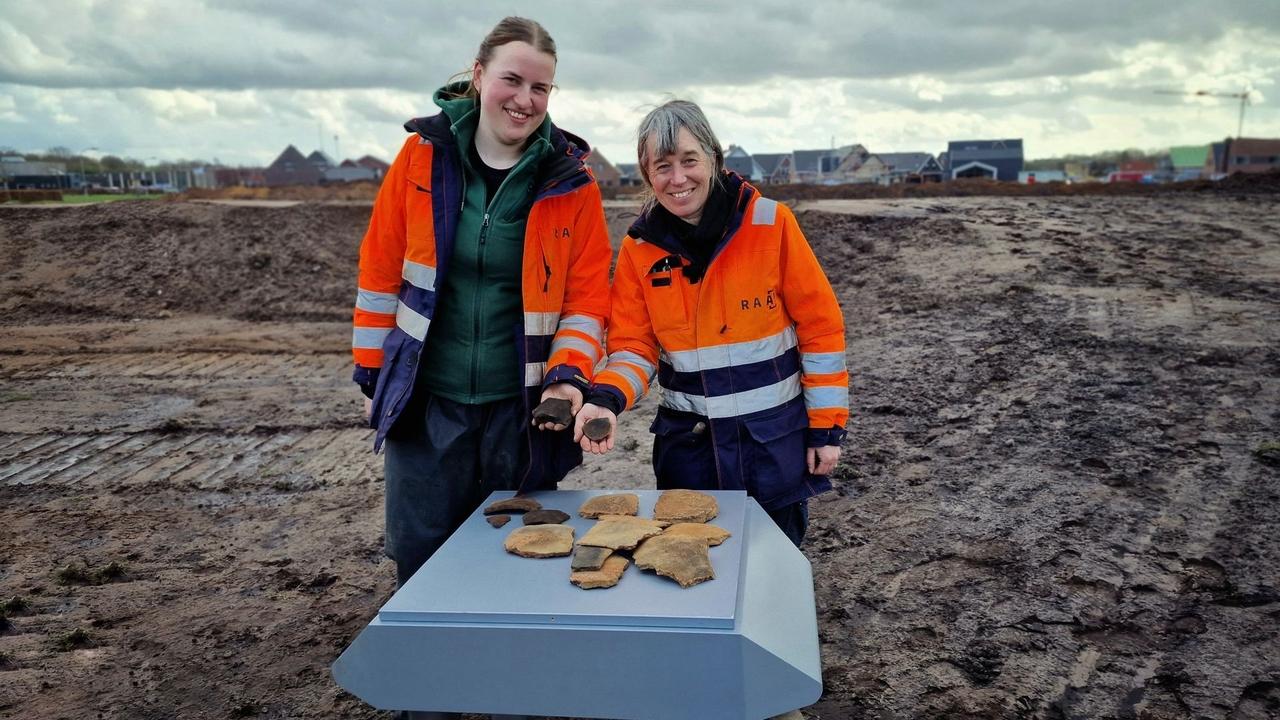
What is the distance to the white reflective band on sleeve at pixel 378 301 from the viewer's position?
2834 mm

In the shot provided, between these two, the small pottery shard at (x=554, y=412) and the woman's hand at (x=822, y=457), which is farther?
the woman's hand at (x=822, y=457)

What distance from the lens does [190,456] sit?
21.4 ft

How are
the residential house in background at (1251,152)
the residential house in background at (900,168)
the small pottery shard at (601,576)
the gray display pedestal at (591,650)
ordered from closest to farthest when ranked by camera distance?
the gray display pedestal at (591,650) → the small pottery shard at (601,576) → the residential house in background at (900,168) → the residential house in background at (1251,152)

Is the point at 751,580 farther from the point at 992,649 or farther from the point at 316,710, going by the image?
the point at 316,710

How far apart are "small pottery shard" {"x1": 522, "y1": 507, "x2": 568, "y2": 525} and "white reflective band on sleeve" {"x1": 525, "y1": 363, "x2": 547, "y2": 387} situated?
1.46 ft

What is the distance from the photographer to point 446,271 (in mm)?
2711

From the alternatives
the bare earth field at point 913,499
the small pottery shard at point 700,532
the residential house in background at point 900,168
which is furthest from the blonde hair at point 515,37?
the residential house in background at point 900,168

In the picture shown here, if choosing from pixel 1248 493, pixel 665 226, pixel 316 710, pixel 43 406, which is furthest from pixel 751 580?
pixel 43 406

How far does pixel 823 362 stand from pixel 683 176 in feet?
2.38

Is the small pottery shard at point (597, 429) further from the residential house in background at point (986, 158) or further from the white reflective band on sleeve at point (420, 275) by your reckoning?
the residential house in background at point (986, 158)

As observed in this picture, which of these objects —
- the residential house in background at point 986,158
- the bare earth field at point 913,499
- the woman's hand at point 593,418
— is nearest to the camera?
the woman's hand at point 593,418

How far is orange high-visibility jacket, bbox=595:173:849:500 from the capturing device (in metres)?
2.74

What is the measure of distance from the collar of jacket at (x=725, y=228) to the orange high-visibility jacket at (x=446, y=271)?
0.52ft

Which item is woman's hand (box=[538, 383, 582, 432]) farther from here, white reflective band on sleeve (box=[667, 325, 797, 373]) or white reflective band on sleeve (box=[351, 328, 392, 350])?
white reflective band on sleeve (box=[351, 328, 392, 350])
